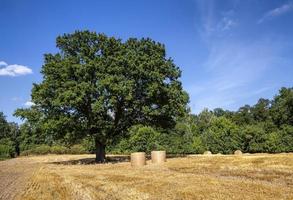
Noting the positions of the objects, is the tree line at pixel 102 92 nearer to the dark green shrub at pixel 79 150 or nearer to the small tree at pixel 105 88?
the small tree at pixel 105 88

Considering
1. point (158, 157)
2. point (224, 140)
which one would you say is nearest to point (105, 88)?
point (158, 157)

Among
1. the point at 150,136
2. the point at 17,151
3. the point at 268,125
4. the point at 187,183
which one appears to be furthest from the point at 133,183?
the point at 17,151

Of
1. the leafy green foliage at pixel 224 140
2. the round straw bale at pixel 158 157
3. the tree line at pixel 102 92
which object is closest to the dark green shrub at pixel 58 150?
the leafy green foliage at pixel 224 140

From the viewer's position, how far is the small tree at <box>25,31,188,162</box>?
127 ft

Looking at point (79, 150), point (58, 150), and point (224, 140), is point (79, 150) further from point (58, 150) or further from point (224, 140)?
point (224, 140)

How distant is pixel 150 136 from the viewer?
76.3 m

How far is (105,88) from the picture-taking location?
3900cm

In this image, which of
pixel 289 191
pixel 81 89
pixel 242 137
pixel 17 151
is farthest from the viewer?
pixel 17 151

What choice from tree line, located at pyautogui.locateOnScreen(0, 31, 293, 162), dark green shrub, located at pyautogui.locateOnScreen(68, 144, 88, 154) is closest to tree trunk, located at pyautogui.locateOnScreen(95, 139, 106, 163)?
tree line, located at pyautogui.locateOnScreen(0, 31, 293, 162)

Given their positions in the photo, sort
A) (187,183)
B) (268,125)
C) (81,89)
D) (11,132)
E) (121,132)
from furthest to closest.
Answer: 1. (11,132)
2. (268,125)
3. (121,132)
4. (81,89)
5. (187,183)

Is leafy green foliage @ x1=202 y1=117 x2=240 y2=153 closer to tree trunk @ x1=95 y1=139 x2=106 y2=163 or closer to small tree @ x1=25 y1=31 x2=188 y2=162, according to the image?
small tree @ x1=25 y1=31 x2=188 y2=162

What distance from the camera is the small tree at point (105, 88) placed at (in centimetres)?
3866

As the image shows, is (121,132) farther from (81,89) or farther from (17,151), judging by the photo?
(17,151)

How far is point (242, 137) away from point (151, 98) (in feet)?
122
